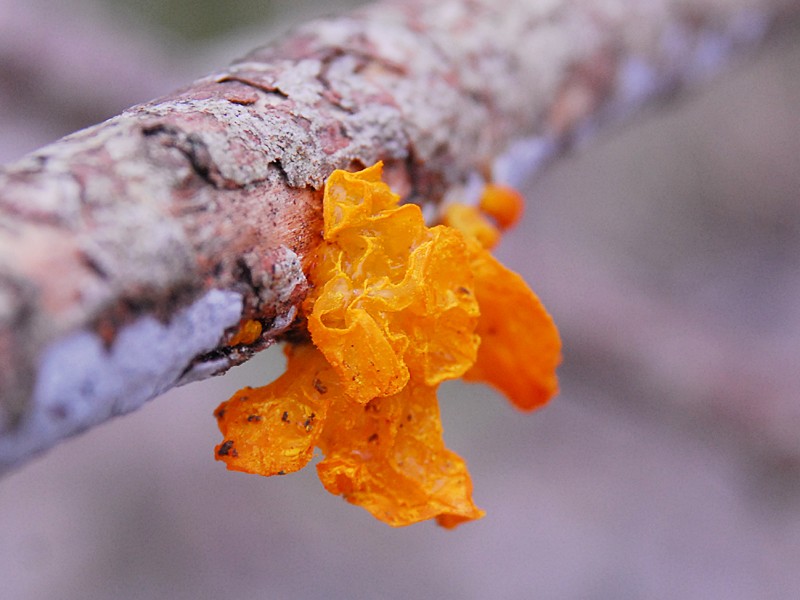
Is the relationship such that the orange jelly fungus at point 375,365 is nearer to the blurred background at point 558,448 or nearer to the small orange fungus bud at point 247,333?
the small orange fungus bud at point 247,333

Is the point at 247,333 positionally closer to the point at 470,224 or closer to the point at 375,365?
the point at 375,365

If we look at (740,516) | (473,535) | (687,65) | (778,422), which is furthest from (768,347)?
(687,65)

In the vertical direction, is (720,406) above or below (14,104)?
below

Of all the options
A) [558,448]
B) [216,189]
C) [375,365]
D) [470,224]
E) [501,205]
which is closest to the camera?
[216,189]

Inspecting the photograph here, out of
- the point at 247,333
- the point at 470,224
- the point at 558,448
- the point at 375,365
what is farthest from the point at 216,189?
the point at 558,448

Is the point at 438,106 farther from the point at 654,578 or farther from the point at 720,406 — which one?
the point at 654,578

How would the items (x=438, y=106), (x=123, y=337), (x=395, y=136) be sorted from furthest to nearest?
1. (x=438, y=106)
2. (x=395, y=136)
3. (x=123, y=337)
